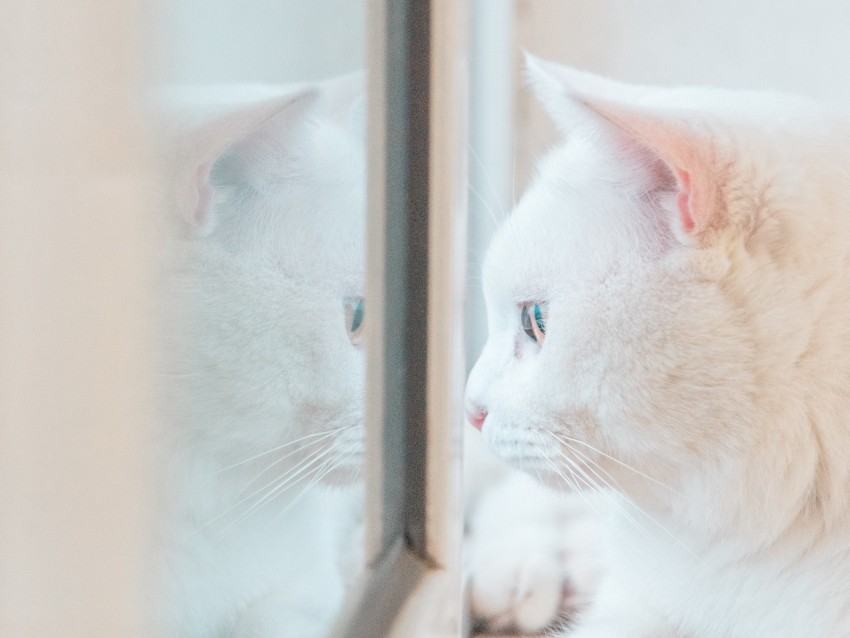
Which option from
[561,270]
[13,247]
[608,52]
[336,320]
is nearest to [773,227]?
[561,270]

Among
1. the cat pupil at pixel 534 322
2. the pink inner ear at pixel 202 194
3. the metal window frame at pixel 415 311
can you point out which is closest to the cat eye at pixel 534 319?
the cat pupil at pixel 534 322

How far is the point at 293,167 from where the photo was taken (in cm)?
49

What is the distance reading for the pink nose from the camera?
884mm

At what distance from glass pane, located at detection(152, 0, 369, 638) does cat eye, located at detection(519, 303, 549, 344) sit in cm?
26

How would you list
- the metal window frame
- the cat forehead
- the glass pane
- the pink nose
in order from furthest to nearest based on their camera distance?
the pink nose → the cat forehead → the metal window frame → the glass pane

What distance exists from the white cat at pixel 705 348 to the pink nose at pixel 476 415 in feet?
0.10

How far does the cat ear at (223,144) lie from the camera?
0.29 meters

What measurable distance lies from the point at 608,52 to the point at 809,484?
0.69 m

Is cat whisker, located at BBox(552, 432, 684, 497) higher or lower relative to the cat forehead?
lower

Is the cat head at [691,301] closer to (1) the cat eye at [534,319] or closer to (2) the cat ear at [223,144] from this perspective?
(1) the cat eye at [534,319]

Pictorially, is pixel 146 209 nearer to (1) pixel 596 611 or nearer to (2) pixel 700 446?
(2) pixel 700 446

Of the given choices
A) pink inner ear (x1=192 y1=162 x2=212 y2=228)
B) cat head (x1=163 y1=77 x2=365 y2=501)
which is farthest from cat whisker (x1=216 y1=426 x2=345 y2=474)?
pink inner ear (x1=192 y1=162 x2=212 y2=228)

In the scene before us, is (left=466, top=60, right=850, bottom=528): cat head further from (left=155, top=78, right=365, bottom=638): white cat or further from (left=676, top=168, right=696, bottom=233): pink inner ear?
(left=155, top=78, right=365, bottom=638): white cat

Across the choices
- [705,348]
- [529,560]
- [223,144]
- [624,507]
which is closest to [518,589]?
[529,560]
